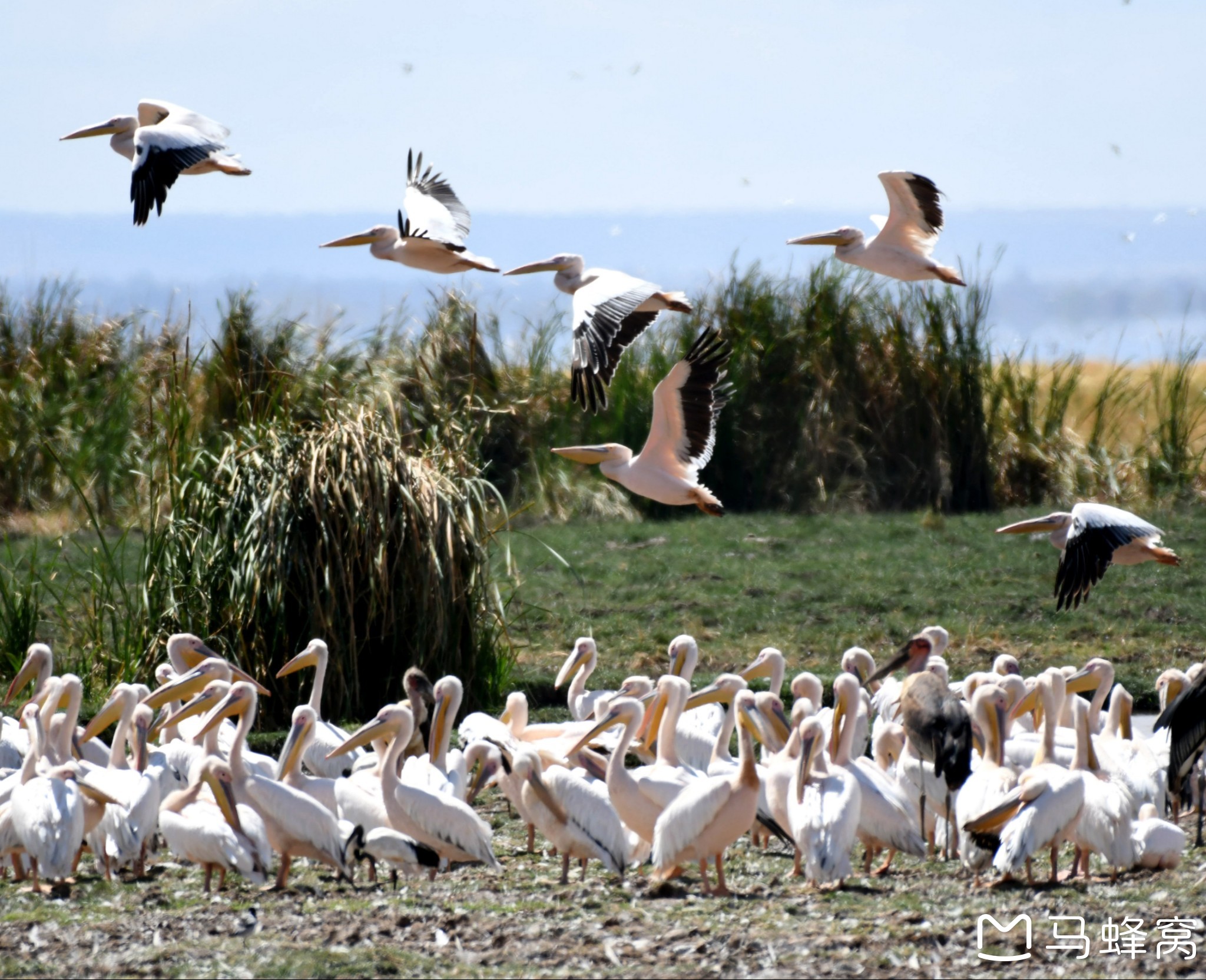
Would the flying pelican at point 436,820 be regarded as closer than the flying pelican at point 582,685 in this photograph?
Yes

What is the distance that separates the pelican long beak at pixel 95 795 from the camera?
616 cm

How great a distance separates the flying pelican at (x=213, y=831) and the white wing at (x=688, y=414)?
3.32m

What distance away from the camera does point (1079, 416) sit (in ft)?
63.7

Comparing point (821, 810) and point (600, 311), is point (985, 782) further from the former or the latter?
point (600, 311)

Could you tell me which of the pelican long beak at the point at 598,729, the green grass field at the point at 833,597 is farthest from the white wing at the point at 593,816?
the green grass field at the point at 833,597

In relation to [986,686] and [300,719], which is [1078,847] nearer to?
[986,686]

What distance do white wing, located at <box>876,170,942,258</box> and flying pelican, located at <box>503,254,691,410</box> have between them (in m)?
1.69

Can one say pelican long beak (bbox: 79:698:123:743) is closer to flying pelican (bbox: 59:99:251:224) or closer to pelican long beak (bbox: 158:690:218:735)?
pelican long beak (bbox: 158:690:218:735)

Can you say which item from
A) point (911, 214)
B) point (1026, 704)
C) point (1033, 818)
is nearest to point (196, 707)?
point (1033, 818)

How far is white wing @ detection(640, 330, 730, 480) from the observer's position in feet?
28.2

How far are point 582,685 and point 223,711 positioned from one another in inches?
94.4

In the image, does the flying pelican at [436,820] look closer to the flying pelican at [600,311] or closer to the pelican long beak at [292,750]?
the pelican long beak at [292,750]

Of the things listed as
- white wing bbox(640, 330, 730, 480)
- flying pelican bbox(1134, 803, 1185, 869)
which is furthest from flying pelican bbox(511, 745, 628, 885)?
white wing bbox(640, 330, 730, 480)

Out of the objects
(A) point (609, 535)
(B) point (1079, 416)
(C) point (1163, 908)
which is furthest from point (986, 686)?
(B) point (1079, 416)
